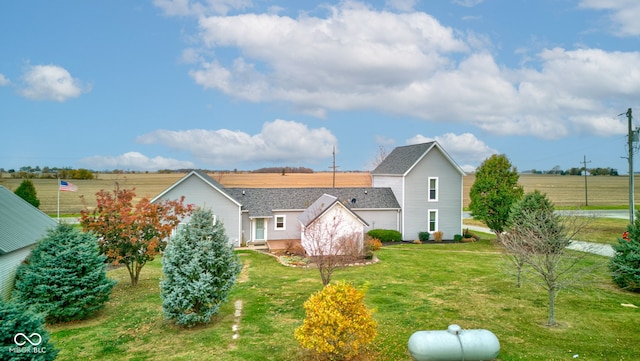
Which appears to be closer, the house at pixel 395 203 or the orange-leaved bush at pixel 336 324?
the orange-leaved bush at pixel 336 324

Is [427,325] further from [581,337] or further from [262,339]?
[262,339]

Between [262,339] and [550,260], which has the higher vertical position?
[550,260]

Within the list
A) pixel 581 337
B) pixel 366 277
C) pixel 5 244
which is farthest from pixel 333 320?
pixel 5 244

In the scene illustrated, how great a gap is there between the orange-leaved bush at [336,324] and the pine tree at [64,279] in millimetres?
9224

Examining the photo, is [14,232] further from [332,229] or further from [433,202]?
[433,202]

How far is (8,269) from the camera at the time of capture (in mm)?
16141

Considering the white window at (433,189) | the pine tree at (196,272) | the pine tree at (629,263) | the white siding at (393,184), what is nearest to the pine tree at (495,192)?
the white window at (433,189)

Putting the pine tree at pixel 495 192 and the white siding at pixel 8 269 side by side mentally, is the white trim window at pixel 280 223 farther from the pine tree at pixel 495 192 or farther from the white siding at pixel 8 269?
the white siding at pixel 8 269

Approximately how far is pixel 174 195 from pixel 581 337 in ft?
89.7

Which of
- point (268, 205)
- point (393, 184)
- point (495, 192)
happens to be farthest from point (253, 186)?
point (495, 192)

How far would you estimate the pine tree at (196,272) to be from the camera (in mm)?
13086

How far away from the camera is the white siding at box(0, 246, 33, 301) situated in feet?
51.0

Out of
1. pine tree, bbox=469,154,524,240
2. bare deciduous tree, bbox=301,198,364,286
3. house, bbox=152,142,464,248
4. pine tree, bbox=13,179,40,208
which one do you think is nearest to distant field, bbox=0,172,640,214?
pine tree, bbox=13,179,40,208

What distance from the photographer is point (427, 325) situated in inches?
525
